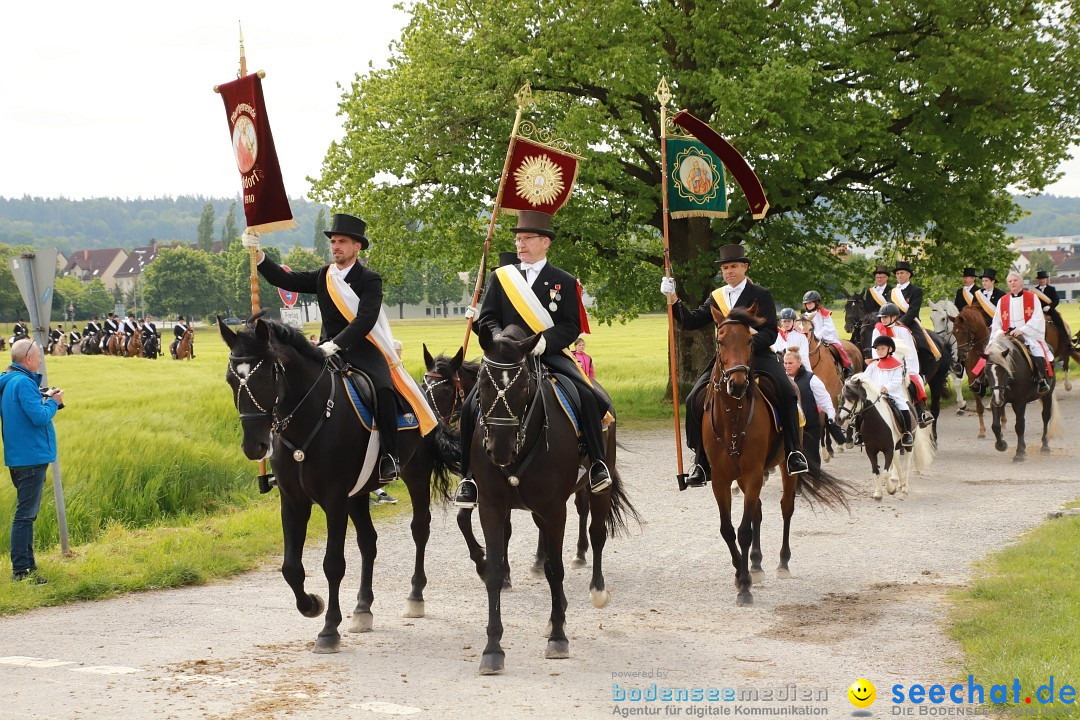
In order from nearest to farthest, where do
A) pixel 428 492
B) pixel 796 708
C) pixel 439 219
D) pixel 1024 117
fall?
pixel 796 708, pixel 428 492, pixel 1024 117, pixel 439 219

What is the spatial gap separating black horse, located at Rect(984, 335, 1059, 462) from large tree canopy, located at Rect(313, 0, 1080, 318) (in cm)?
576

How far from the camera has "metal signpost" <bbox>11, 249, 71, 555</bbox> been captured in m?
11.7

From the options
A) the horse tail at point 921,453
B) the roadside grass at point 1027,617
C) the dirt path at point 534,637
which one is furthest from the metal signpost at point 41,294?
the horse tail at point 921,453

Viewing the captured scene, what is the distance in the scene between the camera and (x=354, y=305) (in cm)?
931

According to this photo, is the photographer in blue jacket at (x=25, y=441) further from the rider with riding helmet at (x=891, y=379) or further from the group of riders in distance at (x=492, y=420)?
the rider with riding helmet at (x=891, y=379)

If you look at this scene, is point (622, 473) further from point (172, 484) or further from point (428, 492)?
point (428, 492)

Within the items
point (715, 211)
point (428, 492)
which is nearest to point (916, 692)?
point (428, 492)

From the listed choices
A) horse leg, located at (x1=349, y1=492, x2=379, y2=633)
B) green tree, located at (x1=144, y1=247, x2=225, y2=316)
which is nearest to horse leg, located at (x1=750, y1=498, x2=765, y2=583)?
horse leg, located at (x1=349, y1=492, x2=379, y2=633)

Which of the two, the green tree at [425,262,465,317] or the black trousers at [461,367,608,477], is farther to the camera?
the green tree at [425,262,465,317]

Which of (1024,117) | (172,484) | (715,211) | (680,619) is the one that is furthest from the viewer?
(1024,117)

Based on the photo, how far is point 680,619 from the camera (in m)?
9.17

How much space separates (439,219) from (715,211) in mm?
14328

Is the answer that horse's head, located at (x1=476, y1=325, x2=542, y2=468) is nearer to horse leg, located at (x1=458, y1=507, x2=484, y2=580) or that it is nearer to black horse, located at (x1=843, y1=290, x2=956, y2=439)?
horse leg, located at (x1=458, y1=507, x2=484, y2=580)

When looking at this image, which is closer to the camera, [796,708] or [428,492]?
[796,708]
